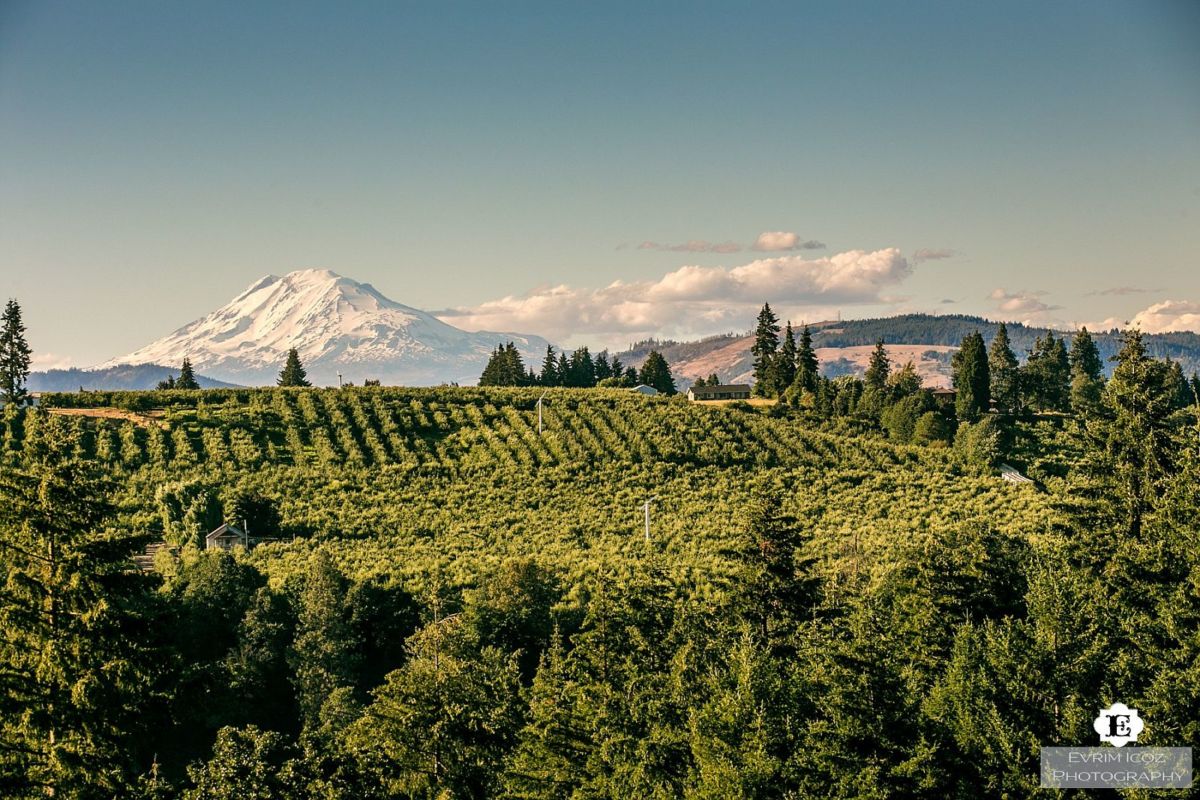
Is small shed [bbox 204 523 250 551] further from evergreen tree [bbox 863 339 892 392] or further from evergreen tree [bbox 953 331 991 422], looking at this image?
evergreen tree [bbox 953 331 991 422]

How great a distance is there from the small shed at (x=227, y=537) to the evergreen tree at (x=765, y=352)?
59.4m

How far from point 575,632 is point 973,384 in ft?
234

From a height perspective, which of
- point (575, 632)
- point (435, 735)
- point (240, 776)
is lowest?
point (575, 632)

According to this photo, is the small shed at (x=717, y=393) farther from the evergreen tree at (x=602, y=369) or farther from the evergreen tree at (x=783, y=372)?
the evergreen tree at (x=602, y=369)

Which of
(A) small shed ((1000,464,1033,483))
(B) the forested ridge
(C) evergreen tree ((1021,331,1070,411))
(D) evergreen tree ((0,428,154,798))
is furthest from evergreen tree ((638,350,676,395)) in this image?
(D) evergreen tree ((0,428,154,798))

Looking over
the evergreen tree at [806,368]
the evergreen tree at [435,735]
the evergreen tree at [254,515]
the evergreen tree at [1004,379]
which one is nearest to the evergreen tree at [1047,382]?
the evergreen tree at [1004,379]

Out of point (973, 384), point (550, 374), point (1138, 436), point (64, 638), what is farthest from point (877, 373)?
point (64, 638)

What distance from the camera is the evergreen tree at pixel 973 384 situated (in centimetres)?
9581

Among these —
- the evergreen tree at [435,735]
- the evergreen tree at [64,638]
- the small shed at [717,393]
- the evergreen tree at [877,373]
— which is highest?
the evergreen tree at [877,373]

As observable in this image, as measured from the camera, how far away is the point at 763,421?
89062 mm

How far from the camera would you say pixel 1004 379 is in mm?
100500

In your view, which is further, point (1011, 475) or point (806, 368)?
point (806, 368)

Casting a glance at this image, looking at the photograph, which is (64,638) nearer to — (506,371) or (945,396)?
(506,371)

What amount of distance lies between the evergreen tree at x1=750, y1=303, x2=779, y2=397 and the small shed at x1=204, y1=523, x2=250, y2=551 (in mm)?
59426
